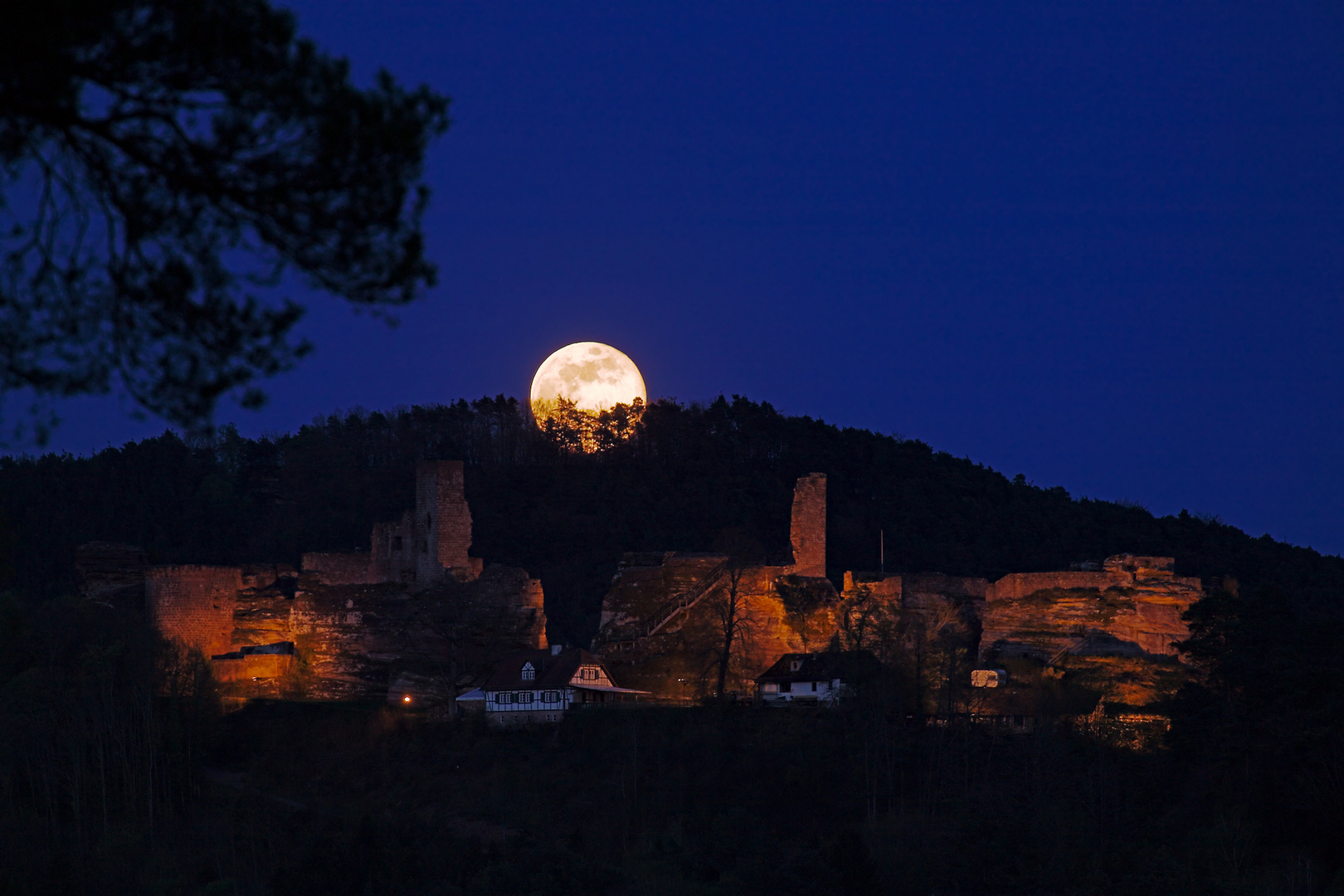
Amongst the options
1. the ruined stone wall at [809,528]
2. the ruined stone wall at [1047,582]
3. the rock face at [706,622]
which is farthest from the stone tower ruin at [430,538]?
the ruined stone wall at [1047,582]

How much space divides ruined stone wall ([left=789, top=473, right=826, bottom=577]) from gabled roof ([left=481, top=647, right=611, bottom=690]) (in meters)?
7.20

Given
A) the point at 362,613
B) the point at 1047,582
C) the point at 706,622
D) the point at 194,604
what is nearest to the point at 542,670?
the point at 706,622

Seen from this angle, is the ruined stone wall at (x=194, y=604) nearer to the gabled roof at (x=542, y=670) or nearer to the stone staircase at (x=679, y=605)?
the gabled roof at (x=542, y=670)

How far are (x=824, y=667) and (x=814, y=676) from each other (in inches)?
15.8

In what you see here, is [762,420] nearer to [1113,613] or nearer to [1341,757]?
[1113,613]

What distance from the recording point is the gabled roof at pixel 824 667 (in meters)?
43.9

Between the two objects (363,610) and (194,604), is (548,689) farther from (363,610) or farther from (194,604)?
(194,604)

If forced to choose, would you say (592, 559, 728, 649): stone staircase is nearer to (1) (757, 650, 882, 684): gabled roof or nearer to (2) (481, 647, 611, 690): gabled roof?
(2) (481, 647, 611, 690): gabled roof

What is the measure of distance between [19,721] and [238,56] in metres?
40.2

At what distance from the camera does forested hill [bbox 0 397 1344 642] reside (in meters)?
65.8

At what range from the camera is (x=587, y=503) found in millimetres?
72000

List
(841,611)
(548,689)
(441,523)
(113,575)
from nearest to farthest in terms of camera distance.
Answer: (548,689) → (841,611) → (441,523) → (113,575)

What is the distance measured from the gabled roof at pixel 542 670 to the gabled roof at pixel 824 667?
17.1 ft

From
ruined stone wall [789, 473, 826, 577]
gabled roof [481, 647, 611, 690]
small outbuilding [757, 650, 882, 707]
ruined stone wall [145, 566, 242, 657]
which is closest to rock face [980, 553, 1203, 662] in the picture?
small outbuilding [757, 650, 882, 707]
